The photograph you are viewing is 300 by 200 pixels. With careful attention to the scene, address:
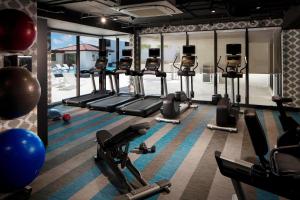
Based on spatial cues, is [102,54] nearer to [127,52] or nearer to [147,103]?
[127,52]

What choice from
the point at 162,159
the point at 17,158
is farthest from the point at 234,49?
the point at 17,158

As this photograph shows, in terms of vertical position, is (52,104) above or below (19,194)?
above

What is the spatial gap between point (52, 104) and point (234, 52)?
622 centimetres

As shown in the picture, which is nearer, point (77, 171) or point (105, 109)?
point (77, 171)

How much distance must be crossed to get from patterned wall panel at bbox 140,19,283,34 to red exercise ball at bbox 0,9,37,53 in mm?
7191

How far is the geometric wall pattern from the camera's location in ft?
24.8

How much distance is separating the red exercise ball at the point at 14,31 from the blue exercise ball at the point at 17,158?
0.88 m

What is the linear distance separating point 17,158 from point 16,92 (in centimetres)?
64

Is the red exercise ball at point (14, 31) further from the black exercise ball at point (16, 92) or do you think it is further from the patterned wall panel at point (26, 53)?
the patterned wall panel at point (26, 53)

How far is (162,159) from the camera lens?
→ 408 centimetres

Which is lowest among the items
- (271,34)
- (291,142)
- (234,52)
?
(291,142)

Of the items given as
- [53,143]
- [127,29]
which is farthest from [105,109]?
[127,29]

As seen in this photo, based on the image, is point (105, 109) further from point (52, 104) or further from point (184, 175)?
point (184, 175)

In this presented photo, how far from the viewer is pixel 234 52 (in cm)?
767
